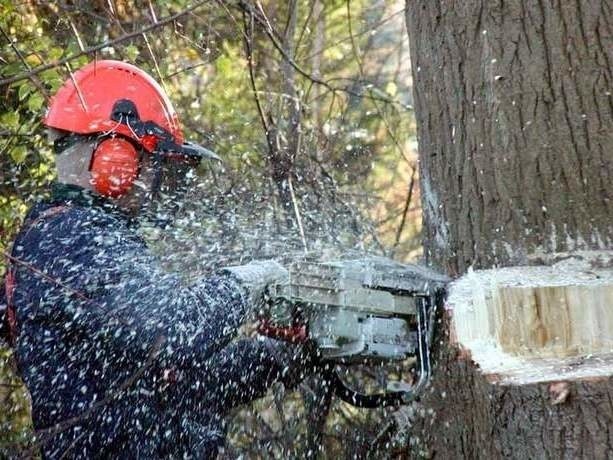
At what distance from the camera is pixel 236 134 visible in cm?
527

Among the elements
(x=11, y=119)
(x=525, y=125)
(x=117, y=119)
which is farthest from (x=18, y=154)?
(x=525, y=125)

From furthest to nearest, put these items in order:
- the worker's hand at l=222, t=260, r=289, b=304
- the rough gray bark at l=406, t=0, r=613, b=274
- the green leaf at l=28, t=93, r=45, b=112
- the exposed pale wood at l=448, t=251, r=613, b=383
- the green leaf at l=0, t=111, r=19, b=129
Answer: the green leaf at l=0, t=111, r=19, b=129 < the green leaf at l=28, t=93, r=45, b=112 < the worker's hand at l=222, t=260, r=289, b=304 < the rough gray bark at l=406, t=0, r=613, b=274 < the exposed pale wood at l=448, t=251, r=613, b=383

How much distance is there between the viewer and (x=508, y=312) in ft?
6.94

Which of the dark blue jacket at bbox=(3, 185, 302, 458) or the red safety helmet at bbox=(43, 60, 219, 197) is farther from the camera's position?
the red safety helmet at bbox=(43, 60, 219, 197)

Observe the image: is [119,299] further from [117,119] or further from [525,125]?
[525,125]

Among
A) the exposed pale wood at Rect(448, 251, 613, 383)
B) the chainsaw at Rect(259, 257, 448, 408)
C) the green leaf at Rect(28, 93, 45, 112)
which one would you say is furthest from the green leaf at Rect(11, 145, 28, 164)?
the exposed pale wood at Rect(448, 251, 613, 383)

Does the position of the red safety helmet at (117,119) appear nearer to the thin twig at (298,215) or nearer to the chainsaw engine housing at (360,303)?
the chainsaw engine housing at (360,303)

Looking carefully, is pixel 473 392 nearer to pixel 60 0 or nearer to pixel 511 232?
pixel 511 232

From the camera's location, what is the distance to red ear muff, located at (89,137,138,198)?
2908mm

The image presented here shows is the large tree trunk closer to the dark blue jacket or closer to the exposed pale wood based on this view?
the exposed pale wood

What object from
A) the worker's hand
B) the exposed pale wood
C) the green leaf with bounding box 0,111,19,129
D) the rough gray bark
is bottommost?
the exposed pale wood

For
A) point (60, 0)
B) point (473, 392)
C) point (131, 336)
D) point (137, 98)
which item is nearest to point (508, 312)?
point (473, 392)

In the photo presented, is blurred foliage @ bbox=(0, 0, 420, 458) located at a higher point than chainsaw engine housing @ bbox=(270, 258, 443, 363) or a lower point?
higher

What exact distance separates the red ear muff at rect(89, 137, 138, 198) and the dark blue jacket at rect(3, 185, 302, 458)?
9 centimetres
